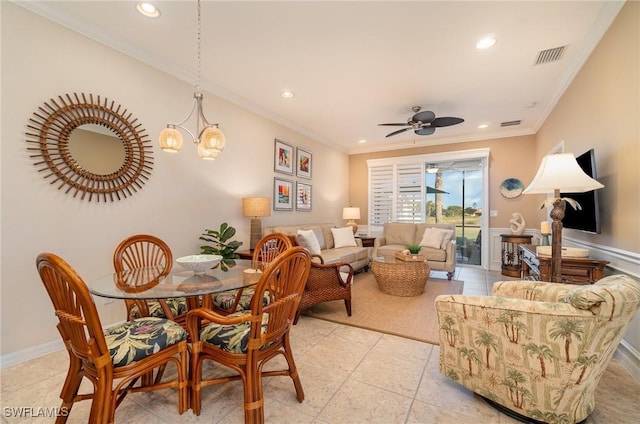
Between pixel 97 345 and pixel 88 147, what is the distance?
2.00m

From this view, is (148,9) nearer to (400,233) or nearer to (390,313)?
(390,313)

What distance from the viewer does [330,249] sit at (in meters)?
5.12

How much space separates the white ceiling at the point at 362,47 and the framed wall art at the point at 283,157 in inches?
27.5

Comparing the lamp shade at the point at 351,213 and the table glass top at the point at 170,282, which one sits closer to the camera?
the table glass top at the point at 170,282

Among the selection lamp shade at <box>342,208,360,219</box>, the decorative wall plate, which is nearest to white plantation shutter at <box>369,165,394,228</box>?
lamp shade at <box>342,208,360,219</box>

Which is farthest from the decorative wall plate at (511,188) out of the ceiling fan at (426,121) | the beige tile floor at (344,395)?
the beige tile floor at (344,395)

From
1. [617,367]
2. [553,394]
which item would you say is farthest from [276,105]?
[617,367]

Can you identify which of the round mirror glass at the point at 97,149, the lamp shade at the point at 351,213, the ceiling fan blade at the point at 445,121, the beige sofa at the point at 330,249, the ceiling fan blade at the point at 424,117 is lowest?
the beige sofa at the point at 330,249

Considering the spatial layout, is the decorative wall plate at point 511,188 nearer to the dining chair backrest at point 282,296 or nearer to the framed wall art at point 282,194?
the framed wall art at point 282,194

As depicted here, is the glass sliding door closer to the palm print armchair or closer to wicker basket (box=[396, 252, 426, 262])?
wicker basket (box=[396, 252, 426, 262])

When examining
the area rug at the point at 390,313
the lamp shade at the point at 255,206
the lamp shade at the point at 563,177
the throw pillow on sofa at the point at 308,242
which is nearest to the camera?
the lamp shade at the point at 563,177

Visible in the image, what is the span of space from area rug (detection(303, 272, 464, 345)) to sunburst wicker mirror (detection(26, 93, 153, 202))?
2.35 metres

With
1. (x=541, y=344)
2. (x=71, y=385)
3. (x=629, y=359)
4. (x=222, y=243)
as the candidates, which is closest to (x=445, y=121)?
(x=629, y=359)

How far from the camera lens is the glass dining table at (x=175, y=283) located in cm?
147
